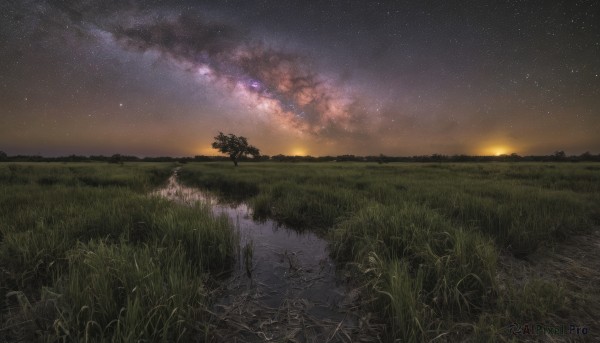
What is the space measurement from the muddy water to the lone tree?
51.7m

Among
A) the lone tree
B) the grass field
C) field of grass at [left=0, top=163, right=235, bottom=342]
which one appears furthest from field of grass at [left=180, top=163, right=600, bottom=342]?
the lone tree

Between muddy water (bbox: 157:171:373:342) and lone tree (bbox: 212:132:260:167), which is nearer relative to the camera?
muddy water (bbox: 157:171:373:342)

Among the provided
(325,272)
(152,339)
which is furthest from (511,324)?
(152,339)

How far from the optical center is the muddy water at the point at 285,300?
2613mm

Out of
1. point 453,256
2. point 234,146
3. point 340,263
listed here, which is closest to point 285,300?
point 340,263

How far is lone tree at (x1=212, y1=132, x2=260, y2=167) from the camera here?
53906 mm

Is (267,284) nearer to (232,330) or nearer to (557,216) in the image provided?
(232,330)

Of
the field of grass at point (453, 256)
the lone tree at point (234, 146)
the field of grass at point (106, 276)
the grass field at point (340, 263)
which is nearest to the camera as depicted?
the field of grass at point (106, 276)

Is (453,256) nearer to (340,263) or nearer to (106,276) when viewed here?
(340,263)

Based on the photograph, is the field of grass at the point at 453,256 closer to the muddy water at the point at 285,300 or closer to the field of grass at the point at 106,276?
the muddy water at the point at 285,300

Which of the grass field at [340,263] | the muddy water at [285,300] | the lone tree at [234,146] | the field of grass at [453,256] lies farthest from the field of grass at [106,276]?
the lone tree at [234,146]

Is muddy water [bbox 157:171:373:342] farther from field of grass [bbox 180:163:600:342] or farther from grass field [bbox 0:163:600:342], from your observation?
field of grass [bbox 180:163:600:342]

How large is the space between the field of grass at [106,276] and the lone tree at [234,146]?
161 feet

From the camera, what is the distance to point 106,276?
2.68 metres
